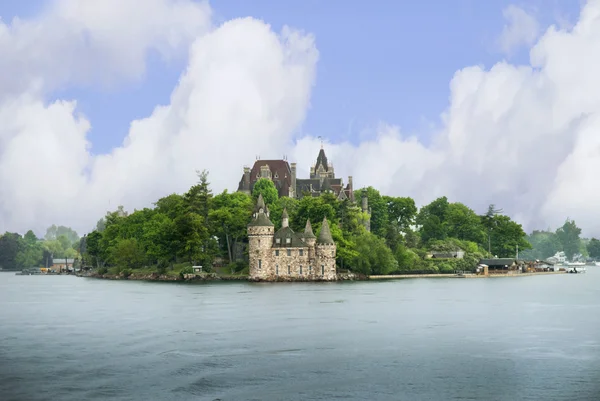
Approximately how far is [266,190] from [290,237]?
30058mm

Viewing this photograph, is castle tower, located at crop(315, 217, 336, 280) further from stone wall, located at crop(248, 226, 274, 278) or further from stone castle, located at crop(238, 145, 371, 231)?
stone castle, located at crop(238, 145, 371, 231)

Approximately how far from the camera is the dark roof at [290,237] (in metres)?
111

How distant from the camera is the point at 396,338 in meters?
45.2

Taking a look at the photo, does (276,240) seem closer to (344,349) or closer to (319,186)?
(319,186)

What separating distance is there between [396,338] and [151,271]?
97.1 m

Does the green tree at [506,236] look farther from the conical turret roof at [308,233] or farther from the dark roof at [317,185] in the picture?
the conical turret roof at [308,233]

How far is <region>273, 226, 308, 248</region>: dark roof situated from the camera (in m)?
111

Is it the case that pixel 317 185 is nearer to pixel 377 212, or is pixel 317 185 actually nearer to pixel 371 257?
pixel 377 212

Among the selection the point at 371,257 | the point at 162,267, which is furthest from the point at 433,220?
the point at 162,267

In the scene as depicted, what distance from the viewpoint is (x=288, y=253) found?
111438 mm

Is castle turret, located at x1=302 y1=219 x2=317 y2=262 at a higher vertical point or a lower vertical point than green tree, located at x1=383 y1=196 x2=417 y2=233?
lower

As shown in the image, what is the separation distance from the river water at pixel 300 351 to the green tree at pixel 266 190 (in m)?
69.9

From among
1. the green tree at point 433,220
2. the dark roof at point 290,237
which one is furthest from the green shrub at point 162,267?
the green tree at point 433,220

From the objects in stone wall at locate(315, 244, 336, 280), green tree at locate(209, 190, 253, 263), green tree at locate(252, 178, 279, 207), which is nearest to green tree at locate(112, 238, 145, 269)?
green tree at locate(209, 190, 253, 263)
